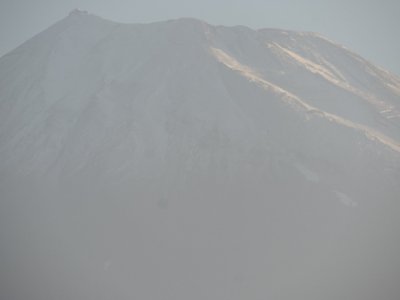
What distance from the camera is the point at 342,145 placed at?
88938 mm

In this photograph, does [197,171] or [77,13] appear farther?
[77,13]

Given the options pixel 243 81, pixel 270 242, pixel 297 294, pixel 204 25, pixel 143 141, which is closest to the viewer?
pixel 297 294

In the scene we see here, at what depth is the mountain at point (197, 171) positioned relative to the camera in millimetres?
72500

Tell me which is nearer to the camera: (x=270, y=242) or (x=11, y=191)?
(x=270, y=242)

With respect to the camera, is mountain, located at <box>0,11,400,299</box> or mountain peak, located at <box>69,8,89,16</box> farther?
mountain peak, located at <box>69,8,89,16</box>

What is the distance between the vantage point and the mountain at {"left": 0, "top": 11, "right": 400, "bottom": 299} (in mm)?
72500

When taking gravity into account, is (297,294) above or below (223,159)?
below

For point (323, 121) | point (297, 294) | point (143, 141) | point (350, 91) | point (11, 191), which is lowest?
point (11, 191)

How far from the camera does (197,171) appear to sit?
284 ft

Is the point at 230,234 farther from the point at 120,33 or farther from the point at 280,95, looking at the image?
the point at 120,33

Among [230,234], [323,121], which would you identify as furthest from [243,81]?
[230,234]

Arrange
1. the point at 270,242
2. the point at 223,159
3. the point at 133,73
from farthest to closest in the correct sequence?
the point at 133,73, the point at 223,159, the point at 270,242

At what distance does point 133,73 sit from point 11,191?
37086 mm

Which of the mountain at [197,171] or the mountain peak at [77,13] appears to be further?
the mountain peak at [77,13]
